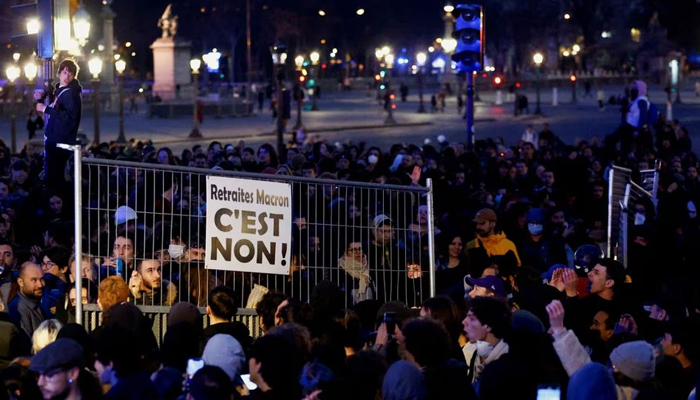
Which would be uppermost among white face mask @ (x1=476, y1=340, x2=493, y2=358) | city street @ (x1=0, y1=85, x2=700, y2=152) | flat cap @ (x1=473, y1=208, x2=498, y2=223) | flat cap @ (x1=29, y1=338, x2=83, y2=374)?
city street @ (x1=0, y1=85, x2=700, y2=152)

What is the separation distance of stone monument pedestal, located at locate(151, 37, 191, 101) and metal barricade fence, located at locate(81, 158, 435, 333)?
54105mm

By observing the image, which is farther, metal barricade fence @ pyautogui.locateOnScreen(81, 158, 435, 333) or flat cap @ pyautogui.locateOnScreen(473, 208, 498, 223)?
flat cap @ pyautogui.locateOnScreen(473, 208, 498, 223)

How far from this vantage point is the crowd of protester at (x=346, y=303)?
7078mm

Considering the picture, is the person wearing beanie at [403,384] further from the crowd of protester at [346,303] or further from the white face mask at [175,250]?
the white face mask at [175,250]

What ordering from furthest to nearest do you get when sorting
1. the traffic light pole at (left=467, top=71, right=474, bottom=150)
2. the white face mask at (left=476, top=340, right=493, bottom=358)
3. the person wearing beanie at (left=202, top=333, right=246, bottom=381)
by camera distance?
the traffic light pole at (left=467, top=71, right=474, bottom=150), the white face mask at (left=476, top=340, right=493, bottom=358), the person wearing beanie at (left=202, top=333, right=246, bottom=381)

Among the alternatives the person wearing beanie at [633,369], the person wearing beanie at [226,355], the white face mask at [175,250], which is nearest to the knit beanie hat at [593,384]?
the person wearing beanie at [633,369]

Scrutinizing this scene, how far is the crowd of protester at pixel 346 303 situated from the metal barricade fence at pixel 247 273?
18mm

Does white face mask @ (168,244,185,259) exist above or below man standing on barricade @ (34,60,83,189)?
below

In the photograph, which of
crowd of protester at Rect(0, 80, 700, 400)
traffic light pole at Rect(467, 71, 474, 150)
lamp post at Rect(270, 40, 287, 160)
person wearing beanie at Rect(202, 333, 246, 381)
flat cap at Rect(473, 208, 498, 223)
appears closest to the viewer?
crowd of protester at Rect(0, 80, 700, 400)

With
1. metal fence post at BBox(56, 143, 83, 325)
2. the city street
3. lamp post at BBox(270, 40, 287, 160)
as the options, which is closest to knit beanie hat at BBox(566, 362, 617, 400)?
metal fence post at BBox(56, 143, 83, 325)

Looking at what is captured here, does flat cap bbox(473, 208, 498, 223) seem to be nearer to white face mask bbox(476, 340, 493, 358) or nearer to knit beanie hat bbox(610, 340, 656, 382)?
white face mask bbox(476, 340, 493, 358)

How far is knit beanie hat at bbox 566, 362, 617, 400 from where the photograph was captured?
273 inches

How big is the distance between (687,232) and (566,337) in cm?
566

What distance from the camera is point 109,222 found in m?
9.53
